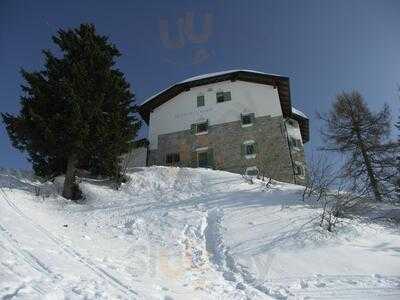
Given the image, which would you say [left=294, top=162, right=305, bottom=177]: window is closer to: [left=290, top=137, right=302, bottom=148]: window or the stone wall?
the stone wall

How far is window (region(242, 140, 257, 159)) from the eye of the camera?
90.2 feet

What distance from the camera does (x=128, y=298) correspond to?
20.8ft

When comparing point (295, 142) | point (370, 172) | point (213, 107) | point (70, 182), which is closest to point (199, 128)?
point (213, 107)

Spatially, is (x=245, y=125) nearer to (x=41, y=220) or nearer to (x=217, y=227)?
(x=217, y=227)

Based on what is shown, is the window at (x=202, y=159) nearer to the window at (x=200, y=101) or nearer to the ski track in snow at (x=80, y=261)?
the window at (x=200, y=101)

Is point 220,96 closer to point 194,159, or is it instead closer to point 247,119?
point 247,119

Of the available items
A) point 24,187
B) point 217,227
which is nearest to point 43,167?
point 24,187

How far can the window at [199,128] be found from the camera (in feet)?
97.2

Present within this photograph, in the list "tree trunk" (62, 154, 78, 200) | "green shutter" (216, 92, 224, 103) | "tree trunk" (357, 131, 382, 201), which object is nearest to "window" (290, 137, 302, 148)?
"tree trunk" (357, 131, 382, 201)

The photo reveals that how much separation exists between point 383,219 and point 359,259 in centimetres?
638

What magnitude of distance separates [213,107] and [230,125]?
2.35 metres

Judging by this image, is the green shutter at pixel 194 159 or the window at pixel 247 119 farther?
the window at pixel 247 119

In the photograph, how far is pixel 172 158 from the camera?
29.4m

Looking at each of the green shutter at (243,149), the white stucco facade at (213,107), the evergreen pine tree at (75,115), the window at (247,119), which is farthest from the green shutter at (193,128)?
the evergreen pine tree at (75,115)
